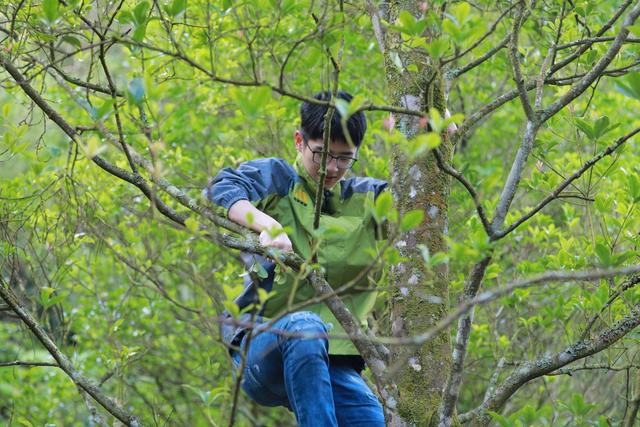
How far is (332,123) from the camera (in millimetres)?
3398

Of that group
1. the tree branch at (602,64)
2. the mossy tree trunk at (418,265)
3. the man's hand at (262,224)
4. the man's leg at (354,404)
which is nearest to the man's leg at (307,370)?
the mossy tree trunk at (418,265)

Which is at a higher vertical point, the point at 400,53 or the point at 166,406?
the point at 166,406

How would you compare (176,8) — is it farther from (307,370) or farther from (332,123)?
(307,370)

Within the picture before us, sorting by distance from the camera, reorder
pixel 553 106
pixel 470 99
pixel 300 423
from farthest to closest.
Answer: pixel 470 99 < pixel 300 423 < pixel 553 106

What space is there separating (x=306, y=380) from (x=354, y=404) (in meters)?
0.57

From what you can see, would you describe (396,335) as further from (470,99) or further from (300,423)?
(470,99)

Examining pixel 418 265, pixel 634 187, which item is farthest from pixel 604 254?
pixel 634 187

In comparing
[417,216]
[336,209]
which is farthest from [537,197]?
[417,216]

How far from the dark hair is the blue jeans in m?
0.80

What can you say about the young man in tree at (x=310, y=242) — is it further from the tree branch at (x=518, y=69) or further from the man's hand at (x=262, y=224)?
the tree branch at (x=518, y=69)

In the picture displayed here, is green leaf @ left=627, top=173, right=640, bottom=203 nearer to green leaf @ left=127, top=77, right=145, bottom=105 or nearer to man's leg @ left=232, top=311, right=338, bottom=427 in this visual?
man's leg @ left=232, top=311, right=338, bottom=427

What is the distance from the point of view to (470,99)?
6.68m

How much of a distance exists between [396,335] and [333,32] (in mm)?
1017

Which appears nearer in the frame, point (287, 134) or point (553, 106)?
point (553, 106)
